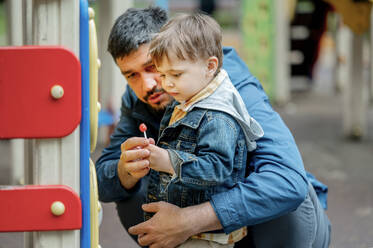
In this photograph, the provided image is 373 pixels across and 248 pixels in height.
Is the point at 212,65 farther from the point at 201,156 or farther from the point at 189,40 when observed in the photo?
the point at 201,156

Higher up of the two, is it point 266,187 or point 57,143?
point 57,143

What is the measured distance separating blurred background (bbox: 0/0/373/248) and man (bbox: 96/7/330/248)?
552 millimetres

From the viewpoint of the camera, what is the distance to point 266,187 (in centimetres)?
138

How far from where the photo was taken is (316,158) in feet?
12.9

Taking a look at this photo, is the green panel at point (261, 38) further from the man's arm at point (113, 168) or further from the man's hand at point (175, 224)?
the man's hand at point (175, 224)

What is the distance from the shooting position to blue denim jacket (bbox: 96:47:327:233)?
1360 millimetres

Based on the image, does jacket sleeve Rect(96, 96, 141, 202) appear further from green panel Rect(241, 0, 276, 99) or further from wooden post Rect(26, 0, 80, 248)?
green panel Rect(241, 0, 276, 99)

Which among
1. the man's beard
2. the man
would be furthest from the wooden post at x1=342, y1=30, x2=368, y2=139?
the man's beard

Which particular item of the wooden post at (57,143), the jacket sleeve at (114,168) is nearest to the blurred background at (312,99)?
the jacket sleeve at (114,168)

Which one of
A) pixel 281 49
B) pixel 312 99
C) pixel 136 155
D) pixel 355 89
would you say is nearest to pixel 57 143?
pixel 136 155

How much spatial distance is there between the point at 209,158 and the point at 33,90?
16.8 inches

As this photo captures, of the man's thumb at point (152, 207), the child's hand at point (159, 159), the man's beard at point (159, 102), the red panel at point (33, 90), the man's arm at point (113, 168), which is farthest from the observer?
the man's arm at point (113, 168)

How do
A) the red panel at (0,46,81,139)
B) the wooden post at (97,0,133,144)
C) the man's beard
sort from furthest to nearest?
the wooden post at (97,0,133,144), the man's beard, the red panel at (0,46,81,139)

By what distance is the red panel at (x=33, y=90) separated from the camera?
3.43 feet
